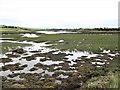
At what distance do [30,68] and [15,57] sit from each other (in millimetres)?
10864

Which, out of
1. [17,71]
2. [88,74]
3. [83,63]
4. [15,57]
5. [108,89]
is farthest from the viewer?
[15,57]

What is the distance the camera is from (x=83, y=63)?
38531mm

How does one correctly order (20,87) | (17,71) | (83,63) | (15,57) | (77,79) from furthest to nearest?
1. (15,57)
2. (83,63)
3. (17,71)
4. (77,79)
5. (20,87)

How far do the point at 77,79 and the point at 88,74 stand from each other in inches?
104

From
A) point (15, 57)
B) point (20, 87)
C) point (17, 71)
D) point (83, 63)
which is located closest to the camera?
point (20, 87)

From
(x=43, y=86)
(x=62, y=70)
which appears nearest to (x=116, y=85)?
(x=43, y=86)

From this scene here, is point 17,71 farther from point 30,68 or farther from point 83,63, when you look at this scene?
point 83,63

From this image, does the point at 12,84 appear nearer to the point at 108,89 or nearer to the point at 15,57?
the point at 108,89

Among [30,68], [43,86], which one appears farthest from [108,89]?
[30,68]

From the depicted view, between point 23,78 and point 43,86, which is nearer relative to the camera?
point 43,86

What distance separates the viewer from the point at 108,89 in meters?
20.9

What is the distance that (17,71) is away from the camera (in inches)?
1294

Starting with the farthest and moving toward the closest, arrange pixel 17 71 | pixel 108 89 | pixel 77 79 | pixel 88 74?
A: pixel 17 71
pixel 88 74
pixel 77 79
pixel 108 89

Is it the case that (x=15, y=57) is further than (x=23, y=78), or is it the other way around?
(x=15, y=57)
